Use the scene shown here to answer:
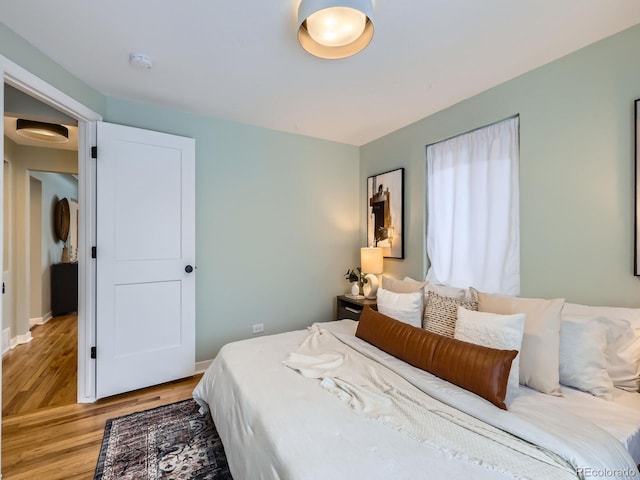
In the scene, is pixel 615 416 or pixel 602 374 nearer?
pixel 615 416

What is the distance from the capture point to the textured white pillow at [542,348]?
58.3 inches

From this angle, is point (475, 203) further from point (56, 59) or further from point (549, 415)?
point (56, 59)

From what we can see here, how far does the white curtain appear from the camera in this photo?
2250 mm

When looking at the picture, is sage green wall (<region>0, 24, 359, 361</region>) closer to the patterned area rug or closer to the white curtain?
the patterned area rug

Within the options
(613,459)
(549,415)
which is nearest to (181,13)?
(549,415)

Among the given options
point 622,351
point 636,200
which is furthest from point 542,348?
point 636,200

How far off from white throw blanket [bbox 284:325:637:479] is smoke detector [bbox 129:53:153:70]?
2126 millimetres

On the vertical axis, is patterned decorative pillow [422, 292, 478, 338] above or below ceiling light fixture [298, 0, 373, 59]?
below

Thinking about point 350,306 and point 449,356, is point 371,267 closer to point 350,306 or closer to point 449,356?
point 350,306

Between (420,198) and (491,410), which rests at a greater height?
(420,198)

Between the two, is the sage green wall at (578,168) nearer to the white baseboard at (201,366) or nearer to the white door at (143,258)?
the white door at (143,258)

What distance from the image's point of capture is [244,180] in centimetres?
310

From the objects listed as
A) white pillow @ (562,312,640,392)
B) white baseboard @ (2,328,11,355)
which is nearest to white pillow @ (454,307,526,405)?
white pillow @ (562,312,640,392)

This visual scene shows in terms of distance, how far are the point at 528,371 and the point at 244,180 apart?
276 cm
